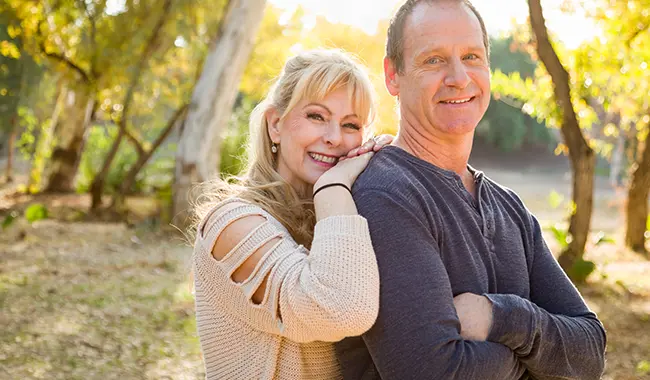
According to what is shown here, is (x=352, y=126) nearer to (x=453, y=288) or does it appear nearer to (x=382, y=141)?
(x=382, y=141)

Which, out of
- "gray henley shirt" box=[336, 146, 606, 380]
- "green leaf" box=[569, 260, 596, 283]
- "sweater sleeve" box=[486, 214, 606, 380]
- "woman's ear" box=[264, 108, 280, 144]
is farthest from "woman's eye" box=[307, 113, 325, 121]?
"green leaf" box=[569, 260, 596, 283]

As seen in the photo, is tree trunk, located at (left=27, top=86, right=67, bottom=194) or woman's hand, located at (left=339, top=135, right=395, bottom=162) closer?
woman's hand, located at (left=339, top=135, right=395, bottom=162)

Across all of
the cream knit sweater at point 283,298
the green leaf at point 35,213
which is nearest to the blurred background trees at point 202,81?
the green leaf at point 35,213

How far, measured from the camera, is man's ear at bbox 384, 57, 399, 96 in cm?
233

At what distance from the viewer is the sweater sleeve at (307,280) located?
1.85 meters

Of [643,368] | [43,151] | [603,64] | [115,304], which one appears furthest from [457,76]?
[43,151]

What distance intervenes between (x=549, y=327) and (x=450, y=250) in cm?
34

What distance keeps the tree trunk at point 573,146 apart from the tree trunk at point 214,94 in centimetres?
385

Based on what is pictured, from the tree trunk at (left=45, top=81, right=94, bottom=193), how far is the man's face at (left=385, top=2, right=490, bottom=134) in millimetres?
12689

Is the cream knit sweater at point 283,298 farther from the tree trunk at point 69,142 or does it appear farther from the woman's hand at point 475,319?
the tree trunk at point 69,142

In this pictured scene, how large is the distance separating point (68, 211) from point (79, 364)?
318 inches

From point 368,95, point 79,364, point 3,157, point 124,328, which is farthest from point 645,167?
point 3,157

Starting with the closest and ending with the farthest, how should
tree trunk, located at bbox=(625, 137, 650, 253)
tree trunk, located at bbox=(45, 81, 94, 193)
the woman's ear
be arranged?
the woman's ear
tree trunk, located at bbox=(625, 137, 650, 253)
tree trunk, located at bbox=(45, 81, 94, 193)

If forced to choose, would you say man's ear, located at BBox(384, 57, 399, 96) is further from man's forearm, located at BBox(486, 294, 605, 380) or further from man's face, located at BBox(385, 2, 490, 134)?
man's forearm, located at BBox(486, 294, 605, 380)
